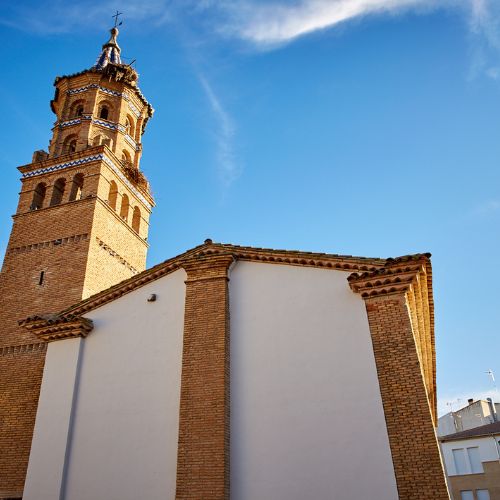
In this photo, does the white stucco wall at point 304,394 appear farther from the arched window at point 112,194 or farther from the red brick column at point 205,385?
the arched window at point 112,194

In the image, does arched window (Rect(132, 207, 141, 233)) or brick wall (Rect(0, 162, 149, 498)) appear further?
arched window (Rect(132, 207, 141, 233))

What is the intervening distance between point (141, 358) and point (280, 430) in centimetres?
391

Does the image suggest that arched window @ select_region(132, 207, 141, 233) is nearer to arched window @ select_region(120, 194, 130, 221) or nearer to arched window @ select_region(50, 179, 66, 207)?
arched window @ select_region(120, 194, 130, 221)

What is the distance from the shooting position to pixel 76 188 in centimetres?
1975

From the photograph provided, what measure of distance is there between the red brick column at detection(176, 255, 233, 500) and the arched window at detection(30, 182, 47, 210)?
1032 cm

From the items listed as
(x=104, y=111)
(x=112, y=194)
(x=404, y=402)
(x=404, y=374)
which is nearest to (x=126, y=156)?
(x=104, y=111)

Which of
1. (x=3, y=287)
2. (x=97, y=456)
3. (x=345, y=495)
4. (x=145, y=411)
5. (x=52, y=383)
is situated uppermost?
(x=3, y=287)

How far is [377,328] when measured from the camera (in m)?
10.1

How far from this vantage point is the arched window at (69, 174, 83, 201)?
63.7 feet

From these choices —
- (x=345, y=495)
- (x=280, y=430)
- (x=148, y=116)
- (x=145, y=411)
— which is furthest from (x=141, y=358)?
(x=148, y=116)

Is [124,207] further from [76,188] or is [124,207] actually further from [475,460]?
[475,460]

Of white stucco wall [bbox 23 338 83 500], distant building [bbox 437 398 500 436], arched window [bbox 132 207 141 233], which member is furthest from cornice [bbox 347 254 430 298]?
distant building [bbox 437 398 500 436]

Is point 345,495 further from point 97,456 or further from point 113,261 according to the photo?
point 113,261

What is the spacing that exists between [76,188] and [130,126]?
15.6ft
